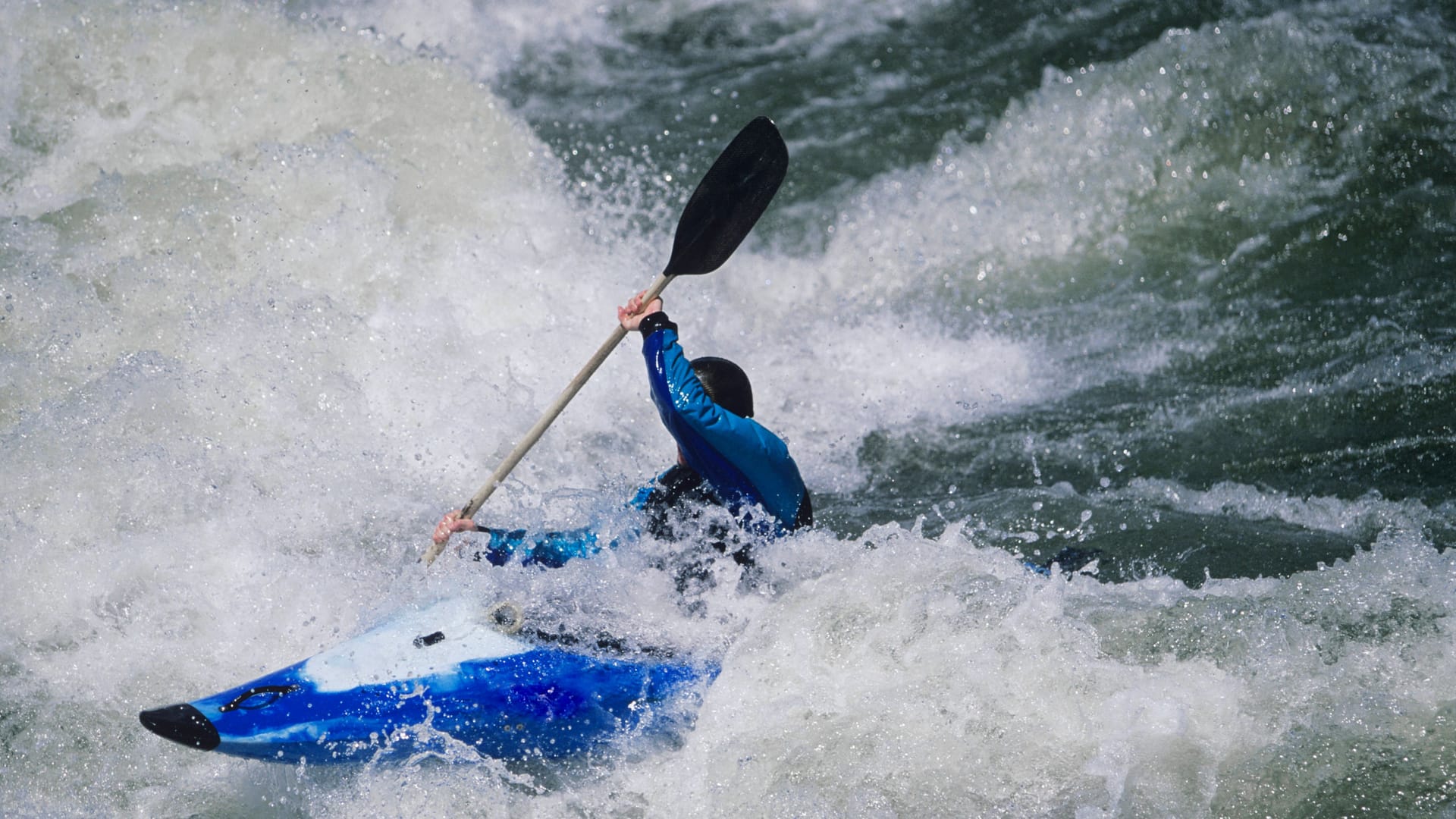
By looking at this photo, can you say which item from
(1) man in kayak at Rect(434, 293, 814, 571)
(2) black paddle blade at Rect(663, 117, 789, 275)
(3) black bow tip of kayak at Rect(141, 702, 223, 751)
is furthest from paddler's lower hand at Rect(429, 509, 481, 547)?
(2) black paddle blade at Rect(663, 117, 789, 275)

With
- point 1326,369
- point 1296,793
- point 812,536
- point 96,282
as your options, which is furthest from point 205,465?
point 1326,369

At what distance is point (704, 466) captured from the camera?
11.4 feet

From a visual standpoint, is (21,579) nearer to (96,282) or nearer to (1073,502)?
(96,282)

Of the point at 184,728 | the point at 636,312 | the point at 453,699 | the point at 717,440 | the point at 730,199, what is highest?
the point at 730,199

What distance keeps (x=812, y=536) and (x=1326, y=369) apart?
112 inches

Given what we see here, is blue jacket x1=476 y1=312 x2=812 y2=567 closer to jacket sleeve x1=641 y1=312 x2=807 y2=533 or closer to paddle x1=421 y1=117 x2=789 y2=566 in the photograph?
jacket sleeve x1=641 y1=312 x2=807 y2=533

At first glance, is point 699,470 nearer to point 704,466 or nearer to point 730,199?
point 704,466

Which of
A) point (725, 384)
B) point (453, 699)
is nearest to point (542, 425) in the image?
point (725, 384)

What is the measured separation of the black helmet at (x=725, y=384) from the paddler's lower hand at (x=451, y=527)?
2.57 ft

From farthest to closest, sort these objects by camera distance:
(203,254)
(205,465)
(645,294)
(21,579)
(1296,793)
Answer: (203,254)
(205,465)
(21,579)
(645,294)
(1296,793)

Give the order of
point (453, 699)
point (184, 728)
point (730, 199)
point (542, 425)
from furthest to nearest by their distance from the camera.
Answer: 1. point (730, 199)
2. point (542, 425)
3. point (453, 699)
4. point (184, 728)

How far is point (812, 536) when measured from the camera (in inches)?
145

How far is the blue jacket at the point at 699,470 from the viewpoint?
11.1 ft

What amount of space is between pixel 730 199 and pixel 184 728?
2.02 m
